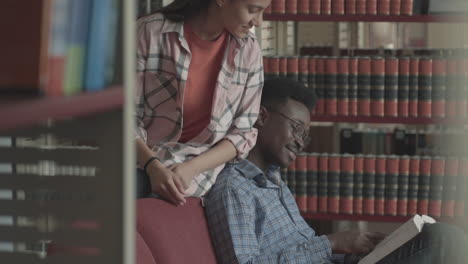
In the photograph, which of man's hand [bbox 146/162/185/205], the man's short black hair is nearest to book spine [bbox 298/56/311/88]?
the man's short black hair

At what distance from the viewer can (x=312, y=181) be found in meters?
3.87

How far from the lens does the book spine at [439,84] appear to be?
3.74 meters

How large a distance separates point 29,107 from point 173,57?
148 centimetres

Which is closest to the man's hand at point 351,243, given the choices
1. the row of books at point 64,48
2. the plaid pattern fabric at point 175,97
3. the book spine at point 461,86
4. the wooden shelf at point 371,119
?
the plaid pattern fabric at point 175,97

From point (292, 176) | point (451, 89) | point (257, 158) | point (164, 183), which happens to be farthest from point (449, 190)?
point (164, 183)

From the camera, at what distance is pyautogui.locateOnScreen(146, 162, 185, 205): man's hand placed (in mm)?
2201

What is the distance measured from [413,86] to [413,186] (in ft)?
Answer: 1.36

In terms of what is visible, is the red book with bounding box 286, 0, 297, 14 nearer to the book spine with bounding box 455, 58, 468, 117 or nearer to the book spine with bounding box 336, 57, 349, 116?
the book spine with bounding box 336, 57, 349, 116

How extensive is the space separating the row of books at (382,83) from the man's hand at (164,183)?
5.26 ft

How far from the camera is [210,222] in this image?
2354 millimetres

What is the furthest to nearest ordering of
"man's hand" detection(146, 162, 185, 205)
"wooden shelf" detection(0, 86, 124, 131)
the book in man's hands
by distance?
the book in man's hands < "man's hand" detection(146, 162, 185, 205) < "wooden shelf" detection(0, 86, 124, 131)

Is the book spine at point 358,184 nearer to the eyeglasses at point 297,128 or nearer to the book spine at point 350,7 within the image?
the book spine at point 350,7

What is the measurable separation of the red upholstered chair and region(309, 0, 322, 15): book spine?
5.15ft

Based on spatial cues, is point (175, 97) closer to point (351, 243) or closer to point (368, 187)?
point (351, 243)
